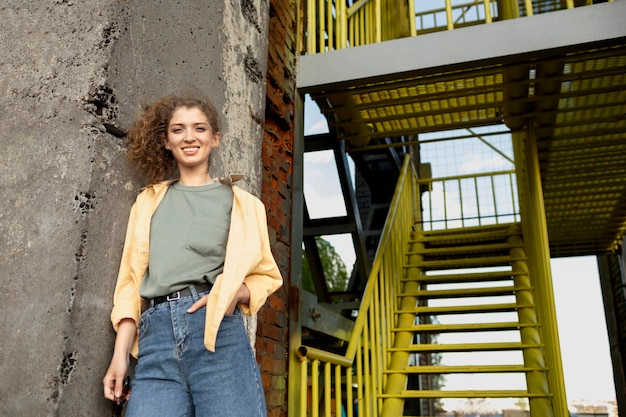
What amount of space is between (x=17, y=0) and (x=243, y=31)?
A: 0.92m

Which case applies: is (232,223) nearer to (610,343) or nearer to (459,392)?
(459,392)

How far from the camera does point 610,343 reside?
7.85 m

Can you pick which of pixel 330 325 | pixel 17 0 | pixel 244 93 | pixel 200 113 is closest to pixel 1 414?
pixel 200 113

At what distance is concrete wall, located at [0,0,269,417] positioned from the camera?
1.33 meters

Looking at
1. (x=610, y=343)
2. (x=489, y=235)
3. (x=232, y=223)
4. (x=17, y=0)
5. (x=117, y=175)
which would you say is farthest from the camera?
(x=610, y=343)

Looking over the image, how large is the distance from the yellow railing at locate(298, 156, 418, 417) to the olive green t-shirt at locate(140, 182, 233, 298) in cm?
135

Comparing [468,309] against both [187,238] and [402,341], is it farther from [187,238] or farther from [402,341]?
[187,238]

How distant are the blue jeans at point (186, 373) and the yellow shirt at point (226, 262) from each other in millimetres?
51

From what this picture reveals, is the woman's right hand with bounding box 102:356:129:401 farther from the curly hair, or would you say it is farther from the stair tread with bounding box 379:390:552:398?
the stair tread with bounding box 379:390:552:398

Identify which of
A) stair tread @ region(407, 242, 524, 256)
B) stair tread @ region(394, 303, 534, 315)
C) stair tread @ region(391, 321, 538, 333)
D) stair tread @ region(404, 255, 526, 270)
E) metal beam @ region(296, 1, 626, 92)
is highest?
metal beam @ region(296, 1, 626, 92)

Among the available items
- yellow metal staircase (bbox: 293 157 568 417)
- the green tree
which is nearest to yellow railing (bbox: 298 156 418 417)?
yellow metal staircase (bbox: 293 157 568 417)

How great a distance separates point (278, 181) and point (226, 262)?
169cm

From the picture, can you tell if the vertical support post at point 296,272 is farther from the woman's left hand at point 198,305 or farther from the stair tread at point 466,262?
the stair tread at point 466,262

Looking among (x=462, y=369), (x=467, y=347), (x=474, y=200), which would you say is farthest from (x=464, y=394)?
(x=474, y=200)
